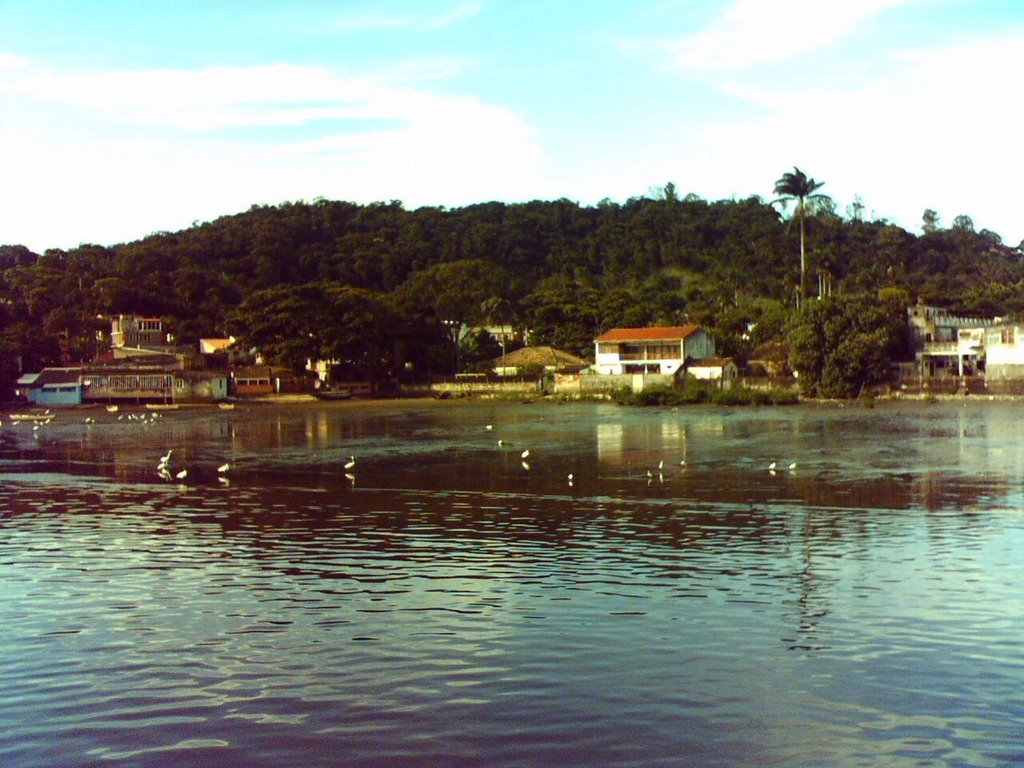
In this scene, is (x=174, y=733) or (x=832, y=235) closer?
(x=174, y=733)

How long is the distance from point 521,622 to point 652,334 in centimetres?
6694

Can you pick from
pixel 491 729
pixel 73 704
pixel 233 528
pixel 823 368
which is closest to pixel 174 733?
pixel 73 704

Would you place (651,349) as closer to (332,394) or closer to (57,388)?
(332,394)

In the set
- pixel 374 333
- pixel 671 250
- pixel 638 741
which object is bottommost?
pixel 638 741

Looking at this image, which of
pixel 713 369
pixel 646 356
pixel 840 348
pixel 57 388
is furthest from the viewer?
pixel 57 388

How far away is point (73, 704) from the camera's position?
10.2m

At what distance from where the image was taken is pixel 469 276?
101 m

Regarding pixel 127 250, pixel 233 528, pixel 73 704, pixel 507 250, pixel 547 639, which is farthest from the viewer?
pixel 507 250

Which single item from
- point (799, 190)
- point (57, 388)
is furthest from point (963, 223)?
point (57, 388)

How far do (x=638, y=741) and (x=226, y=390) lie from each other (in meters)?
81.0

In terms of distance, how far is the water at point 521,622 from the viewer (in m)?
9.21

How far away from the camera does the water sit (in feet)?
30.2

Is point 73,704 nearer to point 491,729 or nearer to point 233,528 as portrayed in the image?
point 491,729

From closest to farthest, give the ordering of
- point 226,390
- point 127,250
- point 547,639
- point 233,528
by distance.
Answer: point 547,639 → point 233,528 → point 226,390 → point 127,250
